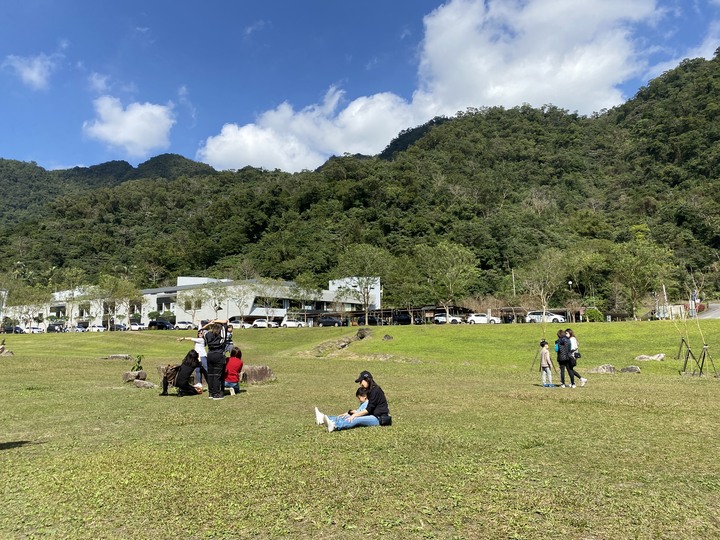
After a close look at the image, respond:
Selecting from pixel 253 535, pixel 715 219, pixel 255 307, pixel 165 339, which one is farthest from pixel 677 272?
pixel 253 535

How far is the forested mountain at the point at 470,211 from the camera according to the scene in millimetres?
81250

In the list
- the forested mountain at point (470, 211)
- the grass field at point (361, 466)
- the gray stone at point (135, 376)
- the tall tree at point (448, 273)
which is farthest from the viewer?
the forested mountain at point (470, 211)

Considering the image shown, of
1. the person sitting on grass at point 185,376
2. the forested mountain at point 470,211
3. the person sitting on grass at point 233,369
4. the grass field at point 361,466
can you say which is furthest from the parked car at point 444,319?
the person sitting on grass at point 185,376

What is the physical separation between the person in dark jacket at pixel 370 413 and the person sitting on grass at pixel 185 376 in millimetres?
5825

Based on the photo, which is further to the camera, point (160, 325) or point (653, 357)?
point (160, 325)

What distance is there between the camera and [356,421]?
8.52m

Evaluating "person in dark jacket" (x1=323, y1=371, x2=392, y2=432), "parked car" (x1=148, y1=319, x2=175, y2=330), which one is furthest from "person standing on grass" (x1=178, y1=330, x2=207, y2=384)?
"parked car" (x1=148, y1=319, x2=175, y2=330)

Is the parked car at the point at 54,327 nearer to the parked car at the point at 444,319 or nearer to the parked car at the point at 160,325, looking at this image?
the parked car at the point at 160,325

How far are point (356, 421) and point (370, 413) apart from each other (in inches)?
14.0

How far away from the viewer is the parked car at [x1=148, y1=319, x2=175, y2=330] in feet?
251

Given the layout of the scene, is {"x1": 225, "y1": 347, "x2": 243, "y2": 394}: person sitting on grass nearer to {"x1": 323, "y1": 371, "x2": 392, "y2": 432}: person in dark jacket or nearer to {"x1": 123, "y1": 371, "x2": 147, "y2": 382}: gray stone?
{"x1": 123, "y1": 371, "x2": 147, "y2": 382}: gray stone

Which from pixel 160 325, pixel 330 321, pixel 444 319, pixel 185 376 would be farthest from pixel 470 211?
pixel 185 376

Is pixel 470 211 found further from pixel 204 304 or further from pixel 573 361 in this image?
pixel 573 361

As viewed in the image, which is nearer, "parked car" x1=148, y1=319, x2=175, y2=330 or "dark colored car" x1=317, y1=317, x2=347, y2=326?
"dark colored car" x1=317, y1=317, x2=347, y2=326
